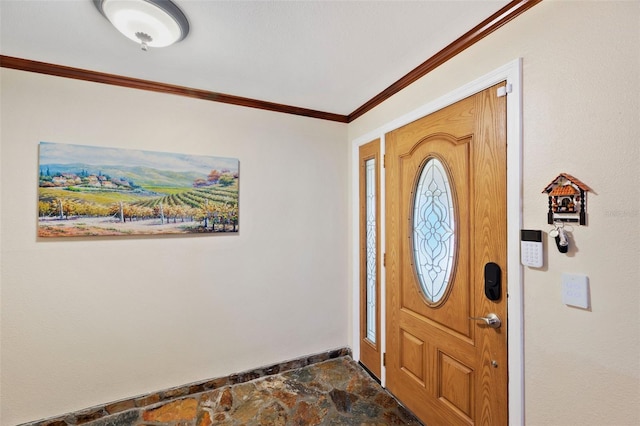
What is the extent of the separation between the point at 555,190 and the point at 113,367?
2.89 metres

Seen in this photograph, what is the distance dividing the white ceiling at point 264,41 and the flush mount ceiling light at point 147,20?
59 mm

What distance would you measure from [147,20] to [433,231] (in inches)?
78.2

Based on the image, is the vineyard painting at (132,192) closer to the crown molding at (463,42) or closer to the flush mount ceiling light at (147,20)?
the flush mount ceiling light at (147,20)

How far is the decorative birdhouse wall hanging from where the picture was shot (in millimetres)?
1079

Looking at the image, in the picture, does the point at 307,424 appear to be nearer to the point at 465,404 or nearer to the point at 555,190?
the point at 465,404

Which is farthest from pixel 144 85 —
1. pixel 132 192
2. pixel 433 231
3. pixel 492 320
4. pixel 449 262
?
pixel 492 320

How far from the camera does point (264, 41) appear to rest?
1588 millimetres

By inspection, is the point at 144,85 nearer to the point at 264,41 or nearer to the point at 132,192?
the point at 132,192

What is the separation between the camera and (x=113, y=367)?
77.9 inches

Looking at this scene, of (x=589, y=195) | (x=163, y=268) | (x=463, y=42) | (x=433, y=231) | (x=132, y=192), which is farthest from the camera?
(x=163, y=268)

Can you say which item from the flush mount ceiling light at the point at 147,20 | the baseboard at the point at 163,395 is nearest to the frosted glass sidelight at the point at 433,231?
the baseboard at the point at 163,395

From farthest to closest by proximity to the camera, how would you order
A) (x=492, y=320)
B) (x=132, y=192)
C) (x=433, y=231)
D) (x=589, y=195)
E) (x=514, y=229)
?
(x=132, y=192) < (x=433, y=231) < (x=492, y=320) < (x=514, y=229) < (x=589, y=195)

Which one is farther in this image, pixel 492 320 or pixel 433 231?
pixel 433 231

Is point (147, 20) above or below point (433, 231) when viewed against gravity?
above
